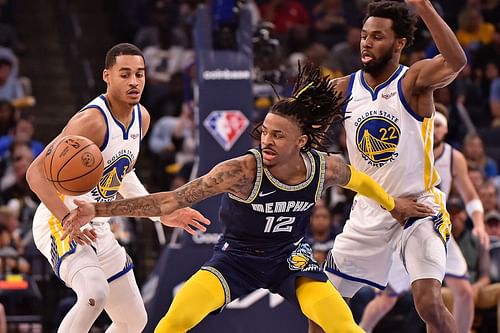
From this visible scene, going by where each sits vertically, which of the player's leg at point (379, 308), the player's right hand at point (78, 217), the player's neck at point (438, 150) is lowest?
the player's leg at point (379, 308)

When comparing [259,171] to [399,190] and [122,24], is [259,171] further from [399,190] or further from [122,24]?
[122,24]

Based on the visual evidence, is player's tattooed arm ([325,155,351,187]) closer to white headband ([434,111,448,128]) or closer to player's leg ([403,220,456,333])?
player's leg ([403,220,456,333])

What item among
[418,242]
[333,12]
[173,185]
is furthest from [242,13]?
[333,12]

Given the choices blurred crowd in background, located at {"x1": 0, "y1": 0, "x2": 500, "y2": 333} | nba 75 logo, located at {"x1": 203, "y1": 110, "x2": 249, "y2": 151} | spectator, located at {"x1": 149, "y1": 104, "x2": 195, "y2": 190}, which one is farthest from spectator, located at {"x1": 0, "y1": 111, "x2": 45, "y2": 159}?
nba 75 logo, located at {"x1": 203, "y1": 110, "x2": 249, "y2": 151}

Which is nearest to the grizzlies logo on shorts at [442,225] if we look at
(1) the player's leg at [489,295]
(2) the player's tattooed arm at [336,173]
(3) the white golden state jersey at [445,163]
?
(2) the player's tattooed arm at [336,173]

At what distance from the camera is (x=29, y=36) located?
48.2ft

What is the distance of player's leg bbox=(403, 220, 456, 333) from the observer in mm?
6188

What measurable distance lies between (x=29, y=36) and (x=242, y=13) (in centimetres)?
644

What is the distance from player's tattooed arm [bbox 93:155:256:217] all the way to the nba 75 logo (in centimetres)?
285

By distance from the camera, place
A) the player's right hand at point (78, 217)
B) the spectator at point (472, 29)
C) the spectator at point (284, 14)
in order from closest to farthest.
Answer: the player's right hand at point (78, 217) < the spectator at point (472, 29) < the spectator at point (284, 14)

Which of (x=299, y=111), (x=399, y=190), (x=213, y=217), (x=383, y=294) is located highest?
(x=299, y=111)

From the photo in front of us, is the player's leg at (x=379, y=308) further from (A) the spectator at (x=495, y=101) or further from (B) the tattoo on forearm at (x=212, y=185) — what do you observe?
(A) the spectator at (x=495, y=101)

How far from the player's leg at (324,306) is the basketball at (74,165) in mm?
1326

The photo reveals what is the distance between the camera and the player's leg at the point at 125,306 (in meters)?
6.44
